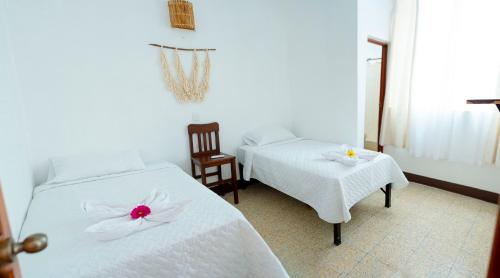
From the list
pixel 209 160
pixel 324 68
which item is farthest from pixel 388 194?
pixel 209 160

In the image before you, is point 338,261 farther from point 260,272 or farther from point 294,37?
point 294,37

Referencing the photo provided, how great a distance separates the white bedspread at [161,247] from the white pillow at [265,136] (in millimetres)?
1453

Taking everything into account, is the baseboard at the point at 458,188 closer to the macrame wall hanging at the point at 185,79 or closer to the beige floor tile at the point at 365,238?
the beige floor tile at the point at 365,238

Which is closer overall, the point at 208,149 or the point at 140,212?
the point at 140,212

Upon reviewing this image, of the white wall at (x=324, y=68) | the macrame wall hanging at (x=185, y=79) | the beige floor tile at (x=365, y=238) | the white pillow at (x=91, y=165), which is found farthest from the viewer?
the white wall at (x=324, y=68)

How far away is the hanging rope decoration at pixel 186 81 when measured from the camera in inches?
98.3

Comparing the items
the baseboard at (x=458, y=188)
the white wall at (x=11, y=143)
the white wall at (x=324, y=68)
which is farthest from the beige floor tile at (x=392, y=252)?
the white wall at (x=11, y=143)

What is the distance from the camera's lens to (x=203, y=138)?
2.72 meters

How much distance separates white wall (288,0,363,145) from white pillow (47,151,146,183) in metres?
2.26

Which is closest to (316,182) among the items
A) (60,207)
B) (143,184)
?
(143,184)

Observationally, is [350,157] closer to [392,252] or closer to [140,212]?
[392,252]

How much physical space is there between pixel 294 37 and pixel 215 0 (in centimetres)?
118

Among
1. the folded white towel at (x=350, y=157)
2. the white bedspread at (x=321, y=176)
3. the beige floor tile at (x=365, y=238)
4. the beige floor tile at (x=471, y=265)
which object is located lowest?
the beige floor tile at (x=471, y=265)

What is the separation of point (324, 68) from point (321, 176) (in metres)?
1.63
